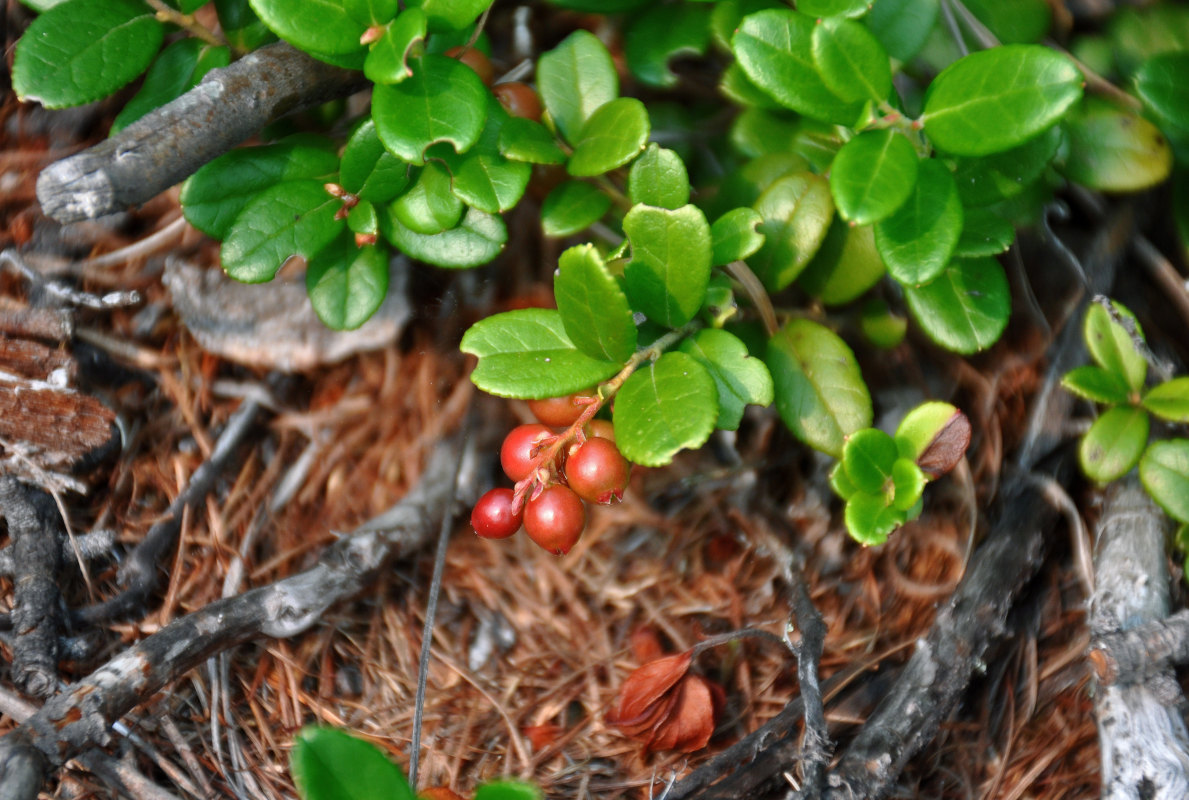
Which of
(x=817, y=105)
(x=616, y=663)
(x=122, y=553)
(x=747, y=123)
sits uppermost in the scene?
(x=817, y=105)

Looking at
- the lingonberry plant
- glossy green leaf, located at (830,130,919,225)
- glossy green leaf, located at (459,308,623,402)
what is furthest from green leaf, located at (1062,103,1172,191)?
glossy green leaf, located at (459,308,623,402)

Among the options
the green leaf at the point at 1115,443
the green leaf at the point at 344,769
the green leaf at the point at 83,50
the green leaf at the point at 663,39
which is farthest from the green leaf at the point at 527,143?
the green leaf at the point at 1115,443

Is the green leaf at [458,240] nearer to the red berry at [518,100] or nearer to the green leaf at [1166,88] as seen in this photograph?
the red berry at [518,100]

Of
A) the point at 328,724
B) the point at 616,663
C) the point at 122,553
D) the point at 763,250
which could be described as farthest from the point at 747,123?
the point at 122,553

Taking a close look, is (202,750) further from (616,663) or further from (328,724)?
(616,663)

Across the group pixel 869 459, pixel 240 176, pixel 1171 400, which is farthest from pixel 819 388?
pixel 240 176

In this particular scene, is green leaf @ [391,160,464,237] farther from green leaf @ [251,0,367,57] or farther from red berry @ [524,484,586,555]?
red berry @ [524,484,586,555]
